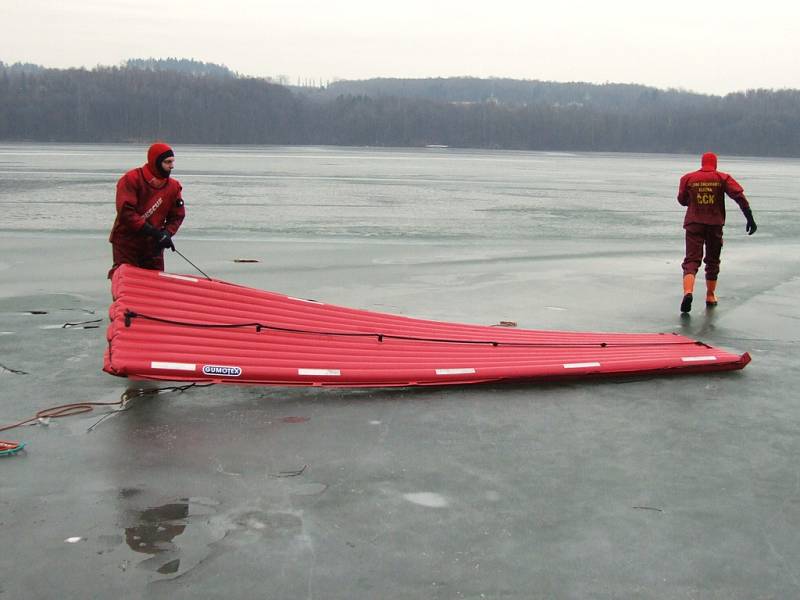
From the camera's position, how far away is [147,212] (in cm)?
772

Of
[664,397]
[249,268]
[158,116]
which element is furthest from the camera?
[158,116]

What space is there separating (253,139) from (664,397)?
152 meters

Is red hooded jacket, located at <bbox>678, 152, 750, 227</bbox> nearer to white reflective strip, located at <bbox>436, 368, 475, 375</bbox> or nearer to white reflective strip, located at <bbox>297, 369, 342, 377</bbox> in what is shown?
white reflective strip, located at <bbox>436, 368, 475, 375</bbox>

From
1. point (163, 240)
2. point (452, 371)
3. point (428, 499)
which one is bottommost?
point (428, 499)

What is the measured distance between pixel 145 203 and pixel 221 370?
221 centimetres

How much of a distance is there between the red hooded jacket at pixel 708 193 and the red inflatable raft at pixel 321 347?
2.82 metres

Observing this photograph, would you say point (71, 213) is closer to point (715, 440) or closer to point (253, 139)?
point (715, 440)

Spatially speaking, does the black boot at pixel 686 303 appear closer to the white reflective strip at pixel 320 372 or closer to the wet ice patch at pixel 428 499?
the white reflective strip at pixel 320 372

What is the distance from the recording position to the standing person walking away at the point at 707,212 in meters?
10.1

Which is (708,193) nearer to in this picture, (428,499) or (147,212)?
(147,212)

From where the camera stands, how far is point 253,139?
153750 mm

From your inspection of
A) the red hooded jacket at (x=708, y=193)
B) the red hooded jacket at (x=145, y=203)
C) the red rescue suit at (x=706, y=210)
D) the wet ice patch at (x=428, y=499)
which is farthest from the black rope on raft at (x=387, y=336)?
the red hooded jacket at (x=708, y=193)

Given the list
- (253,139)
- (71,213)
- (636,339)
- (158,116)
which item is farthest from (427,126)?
(636,339)

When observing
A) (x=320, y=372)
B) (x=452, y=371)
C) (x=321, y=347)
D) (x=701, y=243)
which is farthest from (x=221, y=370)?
(x=701, y=243)
